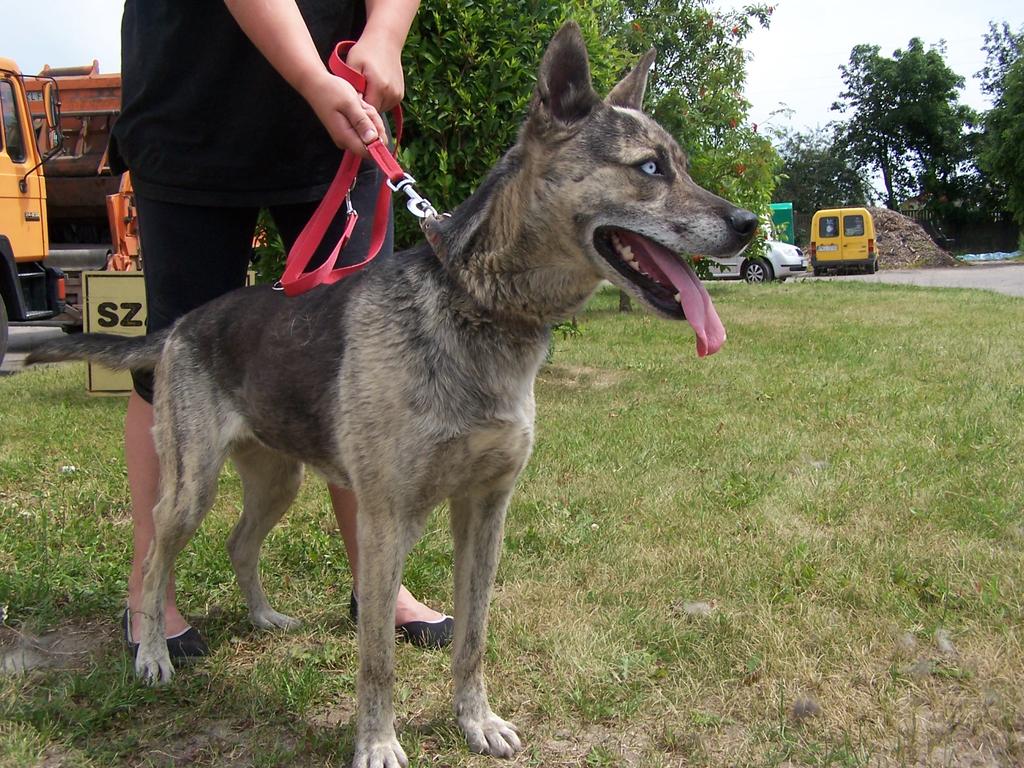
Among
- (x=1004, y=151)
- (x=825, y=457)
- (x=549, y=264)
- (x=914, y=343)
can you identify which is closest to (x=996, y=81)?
(x=1004, y=151)

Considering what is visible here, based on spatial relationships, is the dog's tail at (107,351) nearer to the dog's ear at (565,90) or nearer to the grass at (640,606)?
the grass at (640,606)

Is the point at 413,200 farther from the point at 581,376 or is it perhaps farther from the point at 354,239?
the point at 581,376

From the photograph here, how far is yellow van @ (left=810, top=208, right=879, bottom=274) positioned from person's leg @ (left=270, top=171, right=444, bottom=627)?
29180mm

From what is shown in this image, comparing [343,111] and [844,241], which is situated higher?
[844,241]

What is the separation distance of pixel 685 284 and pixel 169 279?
5.81 ft

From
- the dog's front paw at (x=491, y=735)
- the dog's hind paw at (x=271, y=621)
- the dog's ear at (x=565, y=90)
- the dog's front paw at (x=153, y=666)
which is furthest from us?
the dog's hind paw at (x=271, y=621)

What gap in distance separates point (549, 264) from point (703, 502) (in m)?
2.40

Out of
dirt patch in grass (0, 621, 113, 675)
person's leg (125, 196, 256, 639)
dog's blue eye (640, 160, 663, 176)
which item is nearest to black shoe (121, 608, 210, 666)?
person's leg (125, 196, 256, 639)

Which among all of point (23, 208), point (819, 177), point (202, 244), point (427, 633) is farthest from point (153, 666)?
point (819, 177)

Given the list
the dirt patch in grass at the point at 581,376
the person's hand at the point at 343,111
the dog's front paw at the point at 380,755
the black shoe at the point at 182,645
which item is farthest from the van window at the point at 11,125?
the dog's front paw at the point at 380,755

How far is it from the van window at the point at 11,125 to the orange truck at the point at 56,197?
1cm

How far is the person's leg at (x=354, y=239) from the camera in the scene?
9.78 ft

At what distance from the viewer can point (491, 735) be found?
2471 millimetres

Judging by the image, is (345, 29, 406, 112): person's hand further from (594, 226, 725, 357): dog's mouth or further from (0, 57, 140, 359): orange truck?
(0, 57, 140, 359): orange truck
